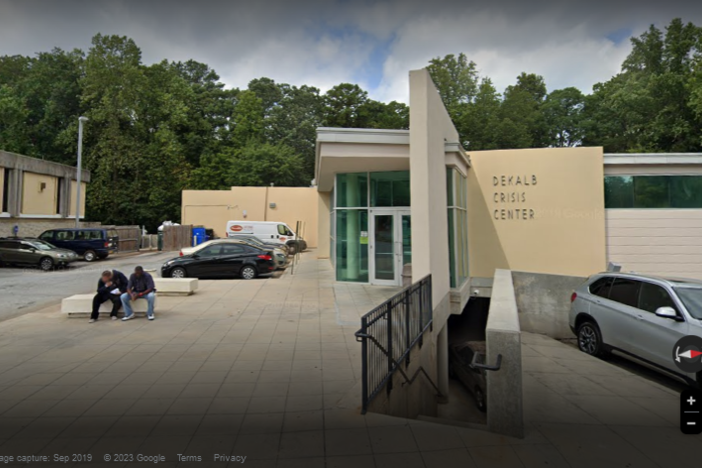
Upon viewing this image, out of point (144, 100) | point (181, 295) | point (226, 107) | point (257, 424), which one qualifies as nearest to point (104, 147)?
point (144, 100)

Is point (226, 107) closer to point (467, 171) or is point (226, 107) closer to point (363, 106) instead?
point (363, 106)

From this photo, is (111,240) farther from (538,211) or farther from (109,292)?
(538,211)

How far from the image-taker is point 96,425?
383cm

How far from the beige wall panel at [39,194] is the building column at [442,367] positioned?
89.3 feet

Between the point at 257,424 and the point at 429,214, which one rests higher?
the point at 429,214

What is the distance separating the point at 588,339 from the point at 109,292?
1004 centimetres

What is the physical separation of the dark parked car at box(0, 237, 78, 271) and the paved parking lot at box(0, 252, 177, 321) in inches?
14.5

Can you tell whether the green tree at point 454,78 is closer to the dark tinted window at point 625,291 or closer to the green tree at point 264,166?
the green tree at point 264,166

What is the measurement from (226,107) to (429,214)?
44.7 meters

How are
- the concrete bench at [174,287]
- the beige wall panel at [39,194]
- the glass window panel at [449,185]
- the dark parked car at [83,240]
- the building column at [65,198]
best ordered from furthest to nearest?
the building column at [65,198] < the beige wall panel at [39,194] < the dark parked car at [83,240] < the concrete bench at [174,287] < the glass window panel at [449,185]

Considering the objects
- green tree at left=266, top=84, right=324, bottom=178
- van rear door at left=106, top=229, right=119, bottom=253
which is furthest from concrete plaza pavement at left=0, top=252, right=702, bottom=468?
green tree at left=266, top=84, right=324, bottom=178

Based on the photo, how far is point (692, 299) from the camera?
20.1ft

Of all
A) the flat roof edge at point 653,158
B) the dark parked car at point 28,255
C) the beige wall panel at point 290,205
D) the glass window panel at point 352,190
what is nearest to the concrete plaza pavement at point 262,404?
the glass window panel at point 352,190

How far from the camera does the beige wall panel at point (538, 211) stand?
13133 mm
